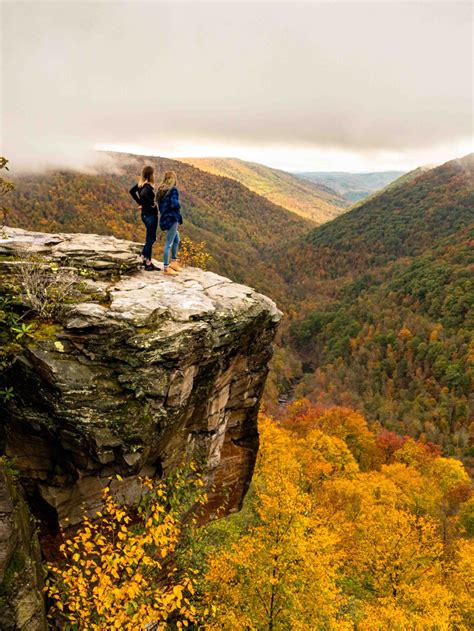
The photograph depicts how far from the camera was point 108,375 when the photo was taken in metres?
8.91

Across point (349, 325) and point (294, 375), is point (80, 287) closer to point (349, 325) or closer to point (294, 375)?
point (294, 375)

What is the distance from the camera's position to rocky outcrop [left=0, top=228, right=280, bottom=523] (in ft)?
28.2

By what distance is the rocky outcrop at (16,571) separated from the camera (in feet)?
24.9

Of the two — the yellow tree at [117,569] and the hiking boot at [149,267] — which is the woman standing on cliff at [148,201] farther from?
the yellow tree at [117,569]

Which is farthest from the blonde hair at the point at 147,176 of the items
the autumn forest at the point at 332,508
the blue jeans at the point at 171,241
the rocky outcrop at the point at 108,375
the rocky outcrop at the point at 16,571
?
the rocky outcrop at the point at 16,571

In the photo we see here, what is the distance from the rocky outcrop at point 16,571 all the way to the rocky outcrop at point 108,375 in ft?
3.93

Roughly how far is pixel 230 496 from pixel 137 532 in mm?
5110

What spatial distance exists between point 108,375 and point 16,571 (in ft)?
13.6

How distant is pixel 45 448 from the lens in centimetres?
935

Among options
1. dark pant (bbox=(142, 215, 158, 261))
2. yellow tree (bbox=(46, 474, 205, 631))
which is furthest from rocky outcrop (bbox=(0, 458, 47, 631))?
dark pant (bbox=(142, 215, 158, 261))

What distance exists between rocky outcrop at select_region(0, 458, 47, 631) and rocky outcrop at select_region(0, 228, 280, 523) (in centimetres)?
120

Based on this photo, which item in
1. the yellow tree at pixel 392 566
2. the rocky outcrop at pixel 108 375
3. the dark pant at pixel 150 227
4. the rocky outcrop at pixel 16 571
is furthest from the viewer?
the yellow tree at pixel 392 566

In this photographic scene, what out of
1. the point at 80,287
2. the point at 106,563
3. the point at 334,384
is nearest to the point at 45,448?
the point at 106,563

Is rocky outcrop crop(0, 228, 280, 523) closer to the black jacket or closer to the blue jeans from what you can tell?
the blue jeans
